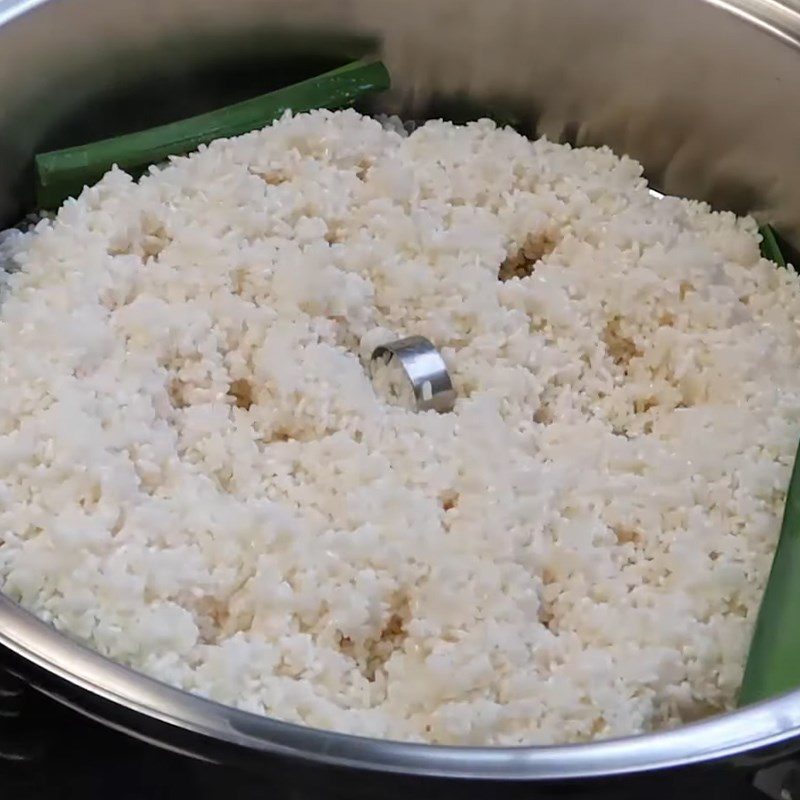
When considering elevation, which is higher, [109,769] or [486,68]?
[486,68]

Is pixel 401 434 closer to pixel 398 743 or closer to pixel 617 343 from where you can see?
pixel 617 343

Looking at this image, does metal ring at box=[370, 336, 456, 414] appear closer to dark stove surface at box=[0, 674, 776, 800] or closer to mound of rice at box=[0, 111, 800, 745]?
mound of rice at box=[0, 111, 800, 745]

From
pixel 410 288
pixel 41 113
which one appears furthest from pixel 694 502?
pixel 41 113

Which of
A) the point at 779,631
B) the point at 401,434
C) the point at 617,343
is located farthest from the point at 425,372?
the point at 779,631

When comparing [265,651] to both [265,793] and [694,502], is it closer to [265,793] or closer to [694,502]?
[265,793]

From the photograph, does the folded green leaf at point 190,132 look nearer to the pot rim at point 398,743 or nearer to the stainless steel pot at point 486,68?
the stainless steel pot at point 486,68

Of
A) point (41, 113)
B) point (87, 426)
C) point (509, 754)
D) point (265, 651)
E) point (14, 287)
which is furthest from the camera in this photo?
point (41, 113)

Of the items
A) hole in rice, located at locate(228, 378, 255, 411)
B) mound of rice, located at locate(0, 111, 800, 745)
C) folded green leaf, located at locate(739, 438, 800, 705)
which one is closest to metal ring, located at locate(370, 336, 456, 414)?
mound of rice, located at locate(0, 111, 800, 745)
